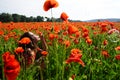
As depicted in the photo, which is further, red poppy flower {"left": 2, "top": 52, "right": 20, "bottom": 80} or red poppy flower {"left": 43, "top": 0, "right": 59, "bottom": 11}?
red poppy flower {"left": 43, "top": 0, "right": 59, "bottom": 11}

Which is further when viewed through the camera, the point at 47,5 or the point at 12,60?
the point at 47,5

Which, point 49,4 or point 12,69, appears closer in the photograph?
point 12,69

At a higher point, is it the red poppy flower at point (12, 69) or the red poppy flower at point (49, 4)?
the red poppy flower at point (49, 4)

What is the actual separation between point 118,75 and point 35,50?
131 centimetres

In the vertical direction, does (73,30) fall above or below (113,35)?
above

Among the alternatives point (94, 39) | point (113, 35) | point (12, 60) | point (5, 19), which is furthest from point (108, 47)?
point (5, 19)

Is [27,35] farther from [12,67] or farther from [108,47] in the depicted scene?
[12,67]

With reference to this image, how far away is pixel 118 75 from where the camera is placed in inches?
144

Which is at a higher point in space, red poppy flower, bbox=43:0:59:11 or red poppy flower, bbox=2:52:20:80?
red poppy flower, bbox=43:0:59:11

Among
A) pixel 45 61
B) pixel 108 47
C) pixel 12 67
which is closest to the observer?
pixel 12 67

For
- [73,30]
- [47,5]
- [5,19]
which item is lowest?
[5,19]

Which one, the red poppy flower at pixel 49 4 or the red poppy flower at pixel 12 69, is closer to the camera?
the red poppy flower at pixel 12 69

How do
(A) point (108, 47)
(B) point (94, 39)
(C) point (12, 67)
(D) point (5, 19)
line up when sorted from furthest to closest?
(D) point (5, 19), (B) point (94, 39), (A) point (108, 47), (C) point (12, 67)

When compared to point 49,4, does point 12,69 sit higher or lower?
lower
